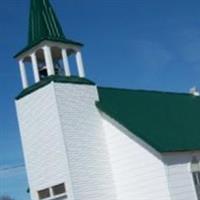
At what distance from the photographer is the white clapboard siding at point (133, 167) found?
26.2 m

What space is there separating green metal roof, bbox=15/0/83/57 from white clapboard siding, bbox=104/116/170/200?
4777mm

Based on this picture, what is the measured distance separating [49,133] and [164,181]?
225 inches

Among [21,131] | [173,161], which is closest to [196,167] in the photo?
[173,161]

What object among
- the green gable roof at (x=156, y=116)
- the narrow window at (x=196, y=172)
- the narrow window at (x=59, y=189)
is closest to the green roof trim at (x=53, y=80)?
the green gable roof at (x=156, y=116)

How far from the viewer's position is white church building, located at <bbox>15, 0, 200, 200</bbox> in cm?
2653

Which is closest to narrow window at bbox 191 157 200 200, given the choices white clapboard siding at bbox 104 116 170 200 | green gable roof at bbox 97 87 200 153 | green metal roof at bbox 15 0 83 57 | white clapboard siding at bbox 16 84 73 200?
green gable roof at bbox 97 87 200 153

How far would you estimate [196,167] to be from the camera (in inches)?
1112

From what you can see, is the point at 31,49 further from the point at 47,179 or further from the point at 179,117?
the point at 179,117

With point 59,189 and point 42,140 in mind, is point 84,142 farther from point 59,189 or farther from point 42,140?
point 59,189

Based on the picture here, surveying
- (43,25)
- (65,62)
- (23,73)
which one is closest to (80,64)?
(65,62)

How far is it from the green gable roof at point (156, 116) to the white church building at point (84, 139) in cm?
7

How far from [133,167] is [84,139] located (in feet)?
8.60

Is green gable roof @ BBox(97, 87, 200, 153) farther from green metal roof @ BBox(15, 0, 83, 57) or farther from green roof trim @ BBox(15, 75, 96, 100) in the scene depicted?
green metal roof @ BBox(15, 0, 83, 57)

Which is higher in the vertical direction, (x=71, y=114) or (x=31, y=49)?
(x=31, y=49)
